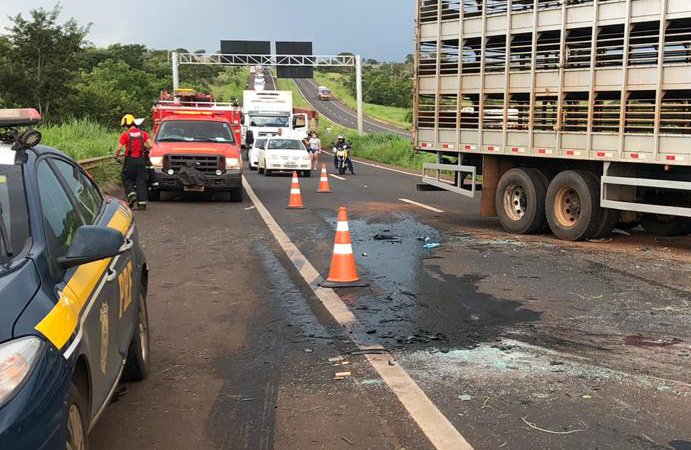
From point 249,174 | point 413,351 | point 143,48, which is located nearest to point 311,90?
point 143,48

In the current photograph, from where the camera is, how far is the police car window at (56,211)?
3.57 metres

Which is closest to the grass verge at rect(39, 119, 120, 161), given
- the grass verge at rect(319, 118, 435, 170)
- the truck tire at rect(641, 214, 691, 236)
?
the truck tire at rect(641, 214, 691, 236)

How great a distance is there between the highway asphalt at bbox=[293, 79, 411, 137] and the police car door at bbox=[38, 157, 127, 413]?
71.8m

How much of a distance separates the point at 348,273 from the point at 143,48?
3808 inches

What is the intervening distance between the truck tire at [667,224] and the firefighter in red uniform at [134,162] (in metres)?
9.49

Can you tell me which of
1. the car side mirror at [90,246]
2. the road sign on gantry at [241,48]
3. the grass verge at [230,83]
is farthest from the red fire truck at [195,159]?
the grass verge at [230,83]

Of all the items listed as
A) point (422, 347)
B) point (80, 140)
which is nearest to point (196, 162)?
point (80, 140)

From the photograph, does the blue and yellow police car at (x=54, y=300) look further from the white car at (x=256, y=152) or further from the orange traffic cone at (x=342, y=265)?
the white car at (x=256, y=152)

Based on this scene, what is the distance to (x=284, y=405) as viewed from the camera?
470 centimetres

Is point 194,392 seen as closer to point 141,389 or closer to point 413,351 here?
point 141,389

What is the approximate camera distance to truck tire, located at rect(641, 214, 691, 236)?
1220cm

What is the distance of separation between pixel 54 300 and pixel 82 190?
1.92m

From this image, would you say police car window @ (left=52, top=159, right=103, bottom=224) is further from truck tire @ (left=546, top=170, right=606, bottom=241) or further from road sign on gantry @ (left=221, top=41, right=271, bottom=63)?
road sign on gantry @ (left=221, top=41, right=271, bottom=63)

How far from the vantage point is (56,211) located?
387 cm
